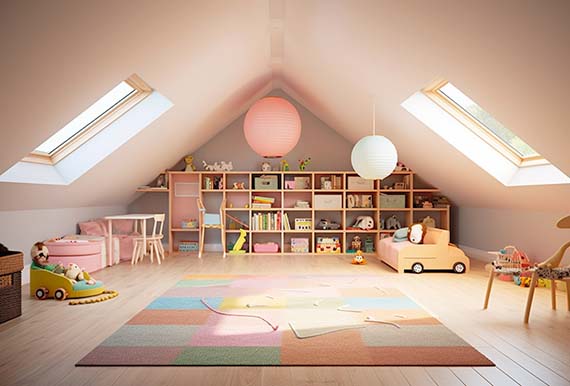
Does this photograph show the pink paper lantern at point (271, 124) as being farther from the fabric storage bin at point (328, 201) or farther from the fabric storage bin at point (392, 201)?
the fabric storage bin at point (392, 201)

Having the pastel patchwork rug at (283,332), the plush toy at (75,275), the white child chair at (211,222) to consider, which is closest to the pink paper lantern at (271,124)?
the pastel patchwork rug at (283,332)

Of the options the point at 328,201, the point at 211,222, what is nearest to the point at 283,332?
the point at 211,222

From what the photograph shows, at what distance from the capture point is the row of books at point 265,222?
852 centimetres

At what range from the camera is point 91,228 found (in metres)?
7.06

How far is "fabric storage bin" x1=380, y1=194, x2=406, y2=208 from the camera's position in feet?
27.9

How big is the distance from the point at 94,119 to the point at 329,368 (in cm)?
421

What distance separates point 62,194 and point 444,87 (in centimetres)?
453

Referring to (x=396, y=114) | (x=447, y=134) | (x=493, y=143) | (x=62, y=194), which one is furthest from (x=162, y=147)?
(x=493, y=143)

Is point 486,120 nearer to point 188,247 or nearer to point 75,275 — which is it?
point 75,275

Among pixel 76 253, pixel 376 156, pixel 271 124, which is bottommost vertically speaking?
pixel 76 253

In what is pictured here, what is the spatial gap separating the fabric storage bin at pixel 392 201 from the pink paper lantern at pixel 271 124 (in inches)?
154

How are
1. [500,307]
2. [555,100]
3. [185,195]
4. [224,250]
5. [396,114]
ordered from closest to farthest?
[555,100] → [500,307] → [396,114] → [224,250] → [185,195]

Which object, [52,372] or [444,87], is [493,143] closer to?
[444,87]

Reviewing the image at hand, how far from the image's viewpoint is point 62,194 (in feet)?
19.9
